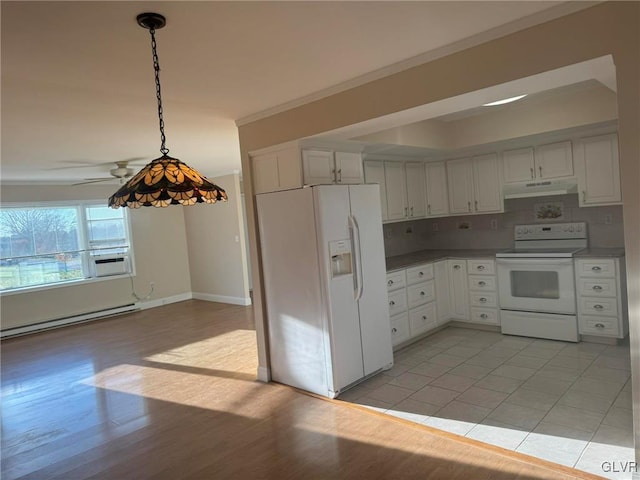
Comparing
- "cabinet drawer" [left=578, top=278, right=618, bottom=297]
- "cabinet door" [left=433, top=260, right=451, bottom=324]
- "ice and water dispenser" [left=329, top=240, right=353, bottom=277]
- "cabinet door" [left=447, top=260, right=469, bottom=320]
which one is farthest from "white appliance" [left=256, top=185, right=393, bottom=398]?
"cabinet drawer" [left=578, top=278, right=618, bottom=297]

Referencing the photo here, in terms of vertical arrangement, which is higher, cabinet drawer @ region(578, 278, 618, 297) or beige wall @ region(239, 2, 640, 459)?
beige wall @ region(239, 2, 640, 459)

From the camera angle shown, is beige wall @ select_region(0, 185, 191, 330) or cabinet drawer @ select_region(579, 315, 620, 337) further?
beige wall @ select_region(0, 185, 191, 330)

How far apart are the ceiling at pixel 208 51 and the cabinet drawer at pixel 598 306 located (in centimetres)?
312

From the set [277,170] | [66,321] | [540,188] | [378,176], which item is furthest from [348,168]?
[66,321]

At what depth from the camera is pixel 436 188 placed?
5.57m

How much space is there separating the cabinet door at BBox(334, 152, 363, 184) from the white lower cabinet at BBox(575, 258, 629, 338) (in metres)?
2.38

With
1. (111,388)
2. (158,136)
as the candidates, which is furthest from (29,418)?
(158,136)

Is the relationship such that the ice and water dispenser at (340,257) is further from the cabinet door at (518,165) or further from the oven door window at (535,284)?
the cabinet door at (518,165)

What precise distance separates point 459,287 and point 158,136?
12.3 feet

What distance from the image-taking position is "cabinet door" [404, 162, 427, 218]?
17.6 feet

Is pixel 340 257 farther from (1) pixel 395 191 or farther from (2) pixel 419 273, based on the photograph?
(1) pixel 395 191

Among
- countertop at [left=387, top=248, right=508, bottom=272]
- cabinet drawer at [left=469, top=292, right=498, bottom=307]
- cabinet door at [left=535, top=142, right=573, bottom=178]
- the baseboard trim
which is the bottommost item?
the baseboard trim

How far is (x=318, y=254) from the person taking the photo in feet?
11.4

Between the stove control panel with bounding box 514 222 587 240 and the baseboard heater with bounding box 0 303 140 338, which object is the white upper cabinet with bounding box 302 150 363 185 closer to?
the stove control panel with bounding box 514 222 587 240
